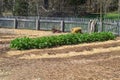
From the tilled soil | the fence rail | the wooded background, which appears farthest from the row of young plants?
the wooded background

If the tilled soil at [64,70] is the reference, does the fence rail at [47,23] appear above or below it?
above

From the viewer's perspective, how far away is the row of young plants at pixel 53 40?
18.2 m

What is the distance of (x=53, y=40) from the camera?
19.5 meters

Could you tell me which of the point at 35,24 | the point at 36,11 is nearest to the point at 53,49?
the point at 35,24

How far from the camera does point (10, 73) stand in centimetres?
1123

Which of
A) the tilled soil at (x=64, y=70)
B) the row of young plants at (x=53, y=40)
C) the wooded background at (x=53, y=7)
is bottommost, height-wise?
the tilled soil at (x=64, y=70)

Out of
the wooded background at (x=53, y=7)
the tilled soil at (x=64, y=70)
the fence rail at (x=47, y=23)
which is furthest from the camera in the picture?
the wooded background at (x=53, y=7)

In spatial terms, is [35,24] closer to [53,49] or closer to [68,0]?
[53,49]

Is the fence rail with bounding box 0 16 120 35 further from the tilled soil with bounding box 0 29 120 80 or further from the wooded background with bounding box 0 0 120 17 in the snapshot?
the tilled soil with bounding box 0 29 120 80

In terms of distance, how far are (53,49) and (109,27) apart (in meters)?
13.3

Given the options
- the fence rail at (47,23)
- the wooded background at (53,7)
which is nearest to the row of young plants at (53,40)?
the fence rail at (47,23)

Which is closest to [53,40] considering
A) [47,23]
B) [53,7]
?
[47,23]

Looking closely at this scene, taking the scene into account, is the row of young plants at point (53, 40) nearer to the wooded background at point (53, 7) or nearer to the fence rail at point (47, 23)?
the fence rail at point (47, 23)

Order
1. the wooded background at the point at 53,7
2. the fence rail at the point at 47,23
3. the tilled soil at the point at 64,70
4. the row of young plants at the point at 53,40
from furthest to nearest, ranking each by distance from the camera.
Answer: the wooded background at the point at 53,7 < the fence rail at the point at 47,23 < the row of young plants at the point at 53,40 < the tilled soil at the point at 64,70
